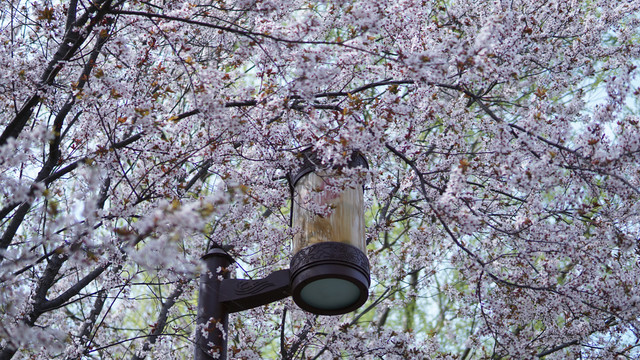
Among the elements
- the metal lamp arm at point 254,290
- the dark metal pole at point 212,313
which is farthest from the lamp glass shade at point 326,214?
the dark metal pole at point 212,313

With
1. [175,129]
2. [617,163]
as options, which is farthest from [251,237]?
[617,163]

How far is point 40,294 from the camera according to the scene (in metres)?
5.69

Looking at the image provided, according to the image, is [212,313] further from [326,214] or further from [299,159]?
[299,159]

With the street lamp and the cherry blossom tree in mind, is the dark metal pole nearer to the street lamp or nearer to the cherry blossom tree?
the street lamp

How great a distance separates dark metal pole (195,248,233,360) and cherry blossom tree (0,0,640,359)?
0.83 ft

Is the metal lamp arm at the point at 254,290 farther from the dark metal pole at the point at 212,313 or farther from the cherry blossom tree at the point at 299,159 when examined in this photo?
the cherry blossom tree at the point at 299,159

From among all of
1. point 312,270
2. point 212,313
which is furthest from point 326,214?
point 212,313

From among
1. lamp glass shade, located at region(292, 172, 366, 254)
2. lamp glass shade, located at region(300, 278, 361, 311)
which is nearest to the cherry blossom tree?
lamp glass shade, located at region(292, 172, 366, 254)

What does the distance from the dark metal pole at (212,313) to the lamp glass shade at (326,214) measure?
0.56 m

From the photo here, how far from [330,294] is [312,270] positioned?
8.1 inches

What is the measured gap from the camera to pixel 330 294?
4.03m

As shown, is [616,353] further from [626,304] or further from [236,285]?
[236,285]

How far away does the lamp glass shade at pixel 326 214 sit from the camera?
4.19m

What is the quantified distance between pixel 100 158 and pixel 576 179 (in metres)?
3.52
